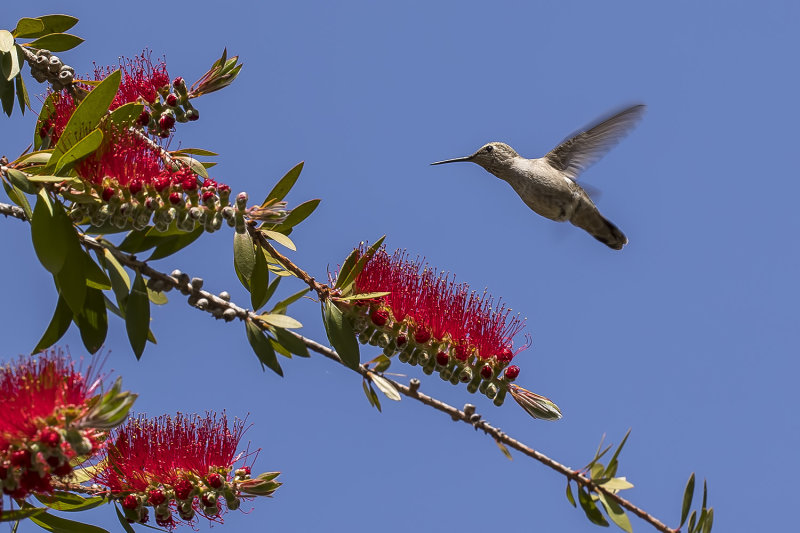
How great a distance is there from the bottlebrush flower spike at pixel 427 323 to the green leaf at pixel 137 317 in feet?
1.84

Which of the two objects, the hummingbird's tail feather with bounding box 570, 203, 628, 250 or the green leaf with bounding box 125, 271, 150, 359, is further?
the hummingbird's tail feather with bounding box 570, 203, 628, 250

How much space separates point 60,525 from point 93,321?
559 mm

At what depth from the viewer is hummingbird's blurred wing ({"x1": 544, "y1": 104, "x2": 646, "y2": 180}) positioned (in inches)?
185

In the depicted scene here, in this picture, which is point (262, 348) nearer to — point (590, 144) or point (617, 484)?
point (617, 484)

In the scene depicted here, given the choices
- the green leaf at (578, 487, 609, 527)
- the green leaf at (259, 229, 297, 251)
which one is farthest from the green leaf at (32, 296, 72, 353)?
the green leaf at (578, 487, 609, 527)

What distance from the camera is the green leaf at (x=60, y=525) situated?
239cm

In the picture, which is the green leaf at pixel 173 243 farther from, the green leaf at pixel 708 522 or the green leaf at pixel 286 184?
the green leaf at pixel 708 522

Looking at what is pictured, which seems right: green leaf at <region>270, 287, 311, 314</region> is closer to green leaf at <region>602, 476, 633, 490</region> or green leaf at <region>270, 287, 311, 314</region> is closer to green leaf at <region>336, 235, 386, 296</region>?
green leaf at <region>336, 235, 386, 296</region>

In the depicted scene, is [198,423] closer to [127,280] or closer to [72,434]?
[127,280]

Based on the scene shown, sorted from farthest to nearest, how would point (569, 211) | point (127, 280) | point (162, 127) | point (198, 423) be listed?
1. point (569, 211)
2. point (162, 127)
3. point (198, 423)
4. point (127, 280)

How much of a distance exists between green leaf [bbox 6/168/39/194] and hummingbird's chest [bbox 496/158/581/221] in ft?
9.05

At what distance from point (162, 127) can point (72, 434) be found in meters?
Answer: 1.50

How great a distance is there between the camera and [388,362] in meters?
2.97

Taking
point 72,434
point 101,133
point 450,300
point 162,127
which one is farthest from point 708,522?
point 162,127
